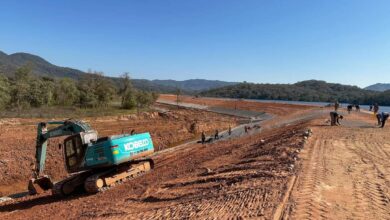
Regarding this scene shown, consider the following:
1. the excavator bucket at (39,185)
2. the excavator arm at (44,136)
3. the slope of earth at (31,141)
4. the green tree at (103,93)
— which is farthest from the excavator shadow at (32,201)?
the green tree at (103,93)

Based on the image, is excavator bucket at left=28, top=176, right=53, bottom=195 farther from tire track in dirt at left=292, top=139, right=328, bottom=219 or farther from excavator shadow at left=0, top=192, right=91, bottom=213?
tire track in dirt at left=292, top=139, right=328, bottom=219

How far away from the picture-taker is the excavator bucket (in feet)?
53.9

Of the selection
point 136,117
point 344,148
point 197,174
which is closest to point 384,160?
point 344,148

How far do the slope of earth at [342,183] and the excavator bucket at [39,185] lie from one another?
11678 millimetres

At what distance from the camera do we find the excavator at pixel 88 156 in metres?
15.2

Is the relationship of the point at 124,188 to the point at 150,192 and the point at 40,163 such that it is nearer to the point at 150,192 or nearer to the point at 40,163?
the point at 150,192

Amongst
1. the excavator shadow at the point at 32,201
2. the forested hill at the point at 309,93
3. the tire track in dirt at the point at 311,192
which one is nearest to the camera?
the tire track in dirt at the point at 311,192

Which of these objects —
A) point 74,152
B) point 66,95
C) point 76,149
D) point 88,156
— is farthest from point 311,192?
point 66,95

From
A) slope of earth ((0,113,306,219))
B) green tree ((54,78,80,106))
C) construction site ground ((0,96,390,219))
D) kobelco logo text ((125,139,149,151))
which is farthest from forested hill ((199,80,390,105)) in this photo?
slope of earth ((0,113,306,219))

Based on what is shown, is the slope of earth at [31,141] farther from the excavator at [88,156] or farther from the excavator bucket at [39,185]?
the excavator at [88,156]

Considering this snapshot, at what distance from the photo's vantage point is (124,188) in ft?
49.6

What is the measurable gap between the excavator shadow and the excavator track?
757 millimetres

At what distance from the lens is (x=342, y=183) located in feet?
34.3

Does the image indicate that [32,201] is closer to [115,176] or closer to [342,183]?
[115,176]
